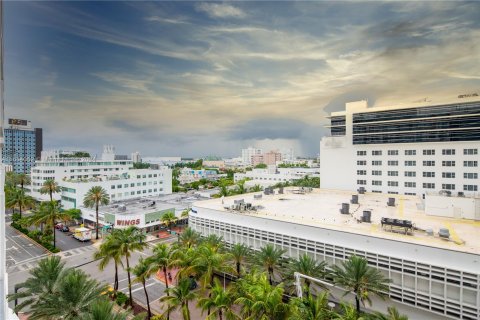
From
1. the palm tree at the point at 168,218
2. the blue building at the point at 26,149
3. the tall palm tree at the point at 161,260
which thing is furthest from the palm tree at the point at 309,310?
the blue building at the point at 26,149

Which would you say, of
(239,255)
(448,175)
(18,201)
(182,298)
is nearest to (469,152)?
(448,175)

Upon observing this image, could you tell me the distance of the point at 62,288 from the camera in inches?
555

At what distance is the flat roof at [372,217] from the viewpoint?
1923cm

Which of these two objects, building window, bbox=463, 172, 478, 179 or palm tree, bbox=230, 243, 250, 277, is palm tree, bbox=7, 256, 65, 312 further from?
building window, bbox=463, 172, 478, 179

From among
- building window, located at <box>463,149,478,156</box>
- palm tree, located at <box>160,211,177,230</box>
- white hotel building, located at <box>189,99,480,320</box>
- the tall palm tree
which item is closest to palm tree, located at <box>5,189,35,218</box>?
palm tree, located at <box>160,211,177,230</box>

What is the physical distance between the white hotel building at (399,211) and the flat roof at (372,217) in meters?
0.09

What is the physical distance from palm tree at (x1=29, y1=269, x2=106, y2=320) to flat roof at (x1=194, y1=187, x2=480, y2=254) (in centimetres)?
1582

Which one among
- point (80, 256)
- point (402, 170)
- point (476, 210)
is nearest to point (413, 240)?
point (476, 210)

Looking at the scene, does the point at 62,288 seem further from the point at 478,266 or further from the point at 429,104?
the point at 429,104

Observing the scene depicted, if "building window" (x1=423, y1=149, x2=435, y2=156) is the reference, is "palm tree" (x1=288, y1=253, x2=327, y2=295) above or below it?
below

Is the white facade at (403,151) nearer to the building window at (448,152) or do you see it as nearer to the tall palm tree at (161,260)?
the building window at (448,152)

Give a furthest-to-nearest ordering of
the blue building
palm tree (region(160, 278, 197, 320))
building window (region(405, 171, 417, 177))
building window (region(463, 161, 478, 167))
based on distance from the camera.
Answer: the blue building → building window (region(405, 171, 417, 177)) → building window (region(463, 161, 478, 167)) → palm tree (region(160, 278, 197, 320))

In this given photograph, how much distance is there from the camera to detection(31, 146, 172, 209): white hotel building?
2199 inches

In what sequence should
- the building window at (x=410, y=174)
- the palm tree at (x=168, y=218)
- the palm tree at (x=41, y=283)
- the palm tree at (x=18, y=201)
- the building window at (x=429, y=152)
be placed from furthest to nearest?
the palm tree at (x=18, y=201) → the building window at (x=410, y=174) → the palm tree at (x=168, y=218) → the building window at (x=429, y=152) → the palm tree at (x=41, y=283)
